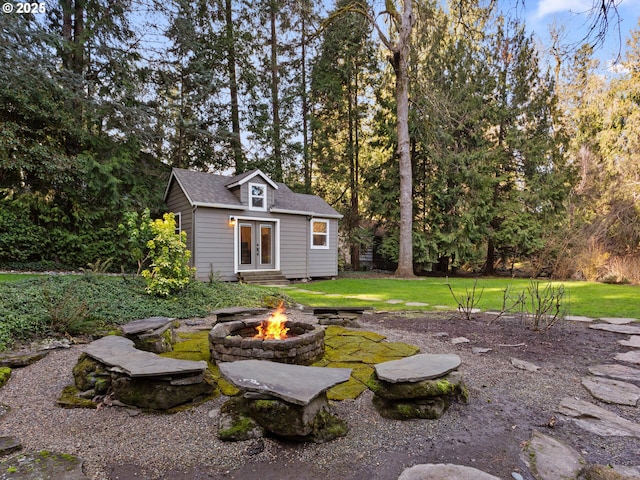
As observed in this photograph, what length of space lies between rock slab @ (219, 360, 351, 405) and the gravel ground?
12.8 inches

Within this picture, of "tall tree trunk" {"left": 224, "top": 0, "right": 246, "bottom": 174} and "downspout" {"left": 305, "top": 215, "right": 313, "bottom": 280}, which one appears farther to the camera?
"tall tree trunk" {"left": 224, "top": 0, "right": 246, "bottom": 174}

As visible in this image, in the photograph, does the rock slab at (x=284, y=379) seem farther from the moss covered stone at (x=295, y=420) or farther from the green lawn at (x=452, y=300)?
the green lawn at (x=452, y=300)

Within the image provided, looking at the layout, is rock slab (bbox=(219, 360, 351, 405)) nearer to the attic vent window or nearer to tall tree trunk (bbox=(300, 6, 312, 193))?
the attic vent window

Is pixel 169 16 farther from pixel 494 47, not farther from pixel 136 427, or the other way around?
pixel 136 427

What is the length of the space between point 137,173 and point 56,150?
8.93ft

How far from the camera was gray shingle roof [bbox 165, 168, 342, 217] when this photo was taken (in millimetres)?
11094

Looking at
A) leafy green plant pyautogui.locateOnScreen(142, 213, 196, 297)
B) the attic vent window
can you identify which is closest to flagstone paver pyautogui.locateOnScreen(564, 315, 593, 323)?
leafy green plant pyautogui.locateOnScreen(142, 213, 196, 297)

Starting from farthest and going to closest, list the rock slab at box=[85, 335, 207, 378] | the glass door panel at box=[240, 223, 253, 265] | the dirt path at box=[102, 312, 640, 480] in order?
the glass door panel at box=[240, 223, 253, 265], the rock slab at box=[85, 335, 207, 378], the dirt path at box=[102, 312, 640, 480]

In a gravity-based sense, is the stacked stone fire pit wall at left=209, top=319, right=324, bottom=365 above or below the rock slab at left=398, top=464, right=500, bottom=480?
above

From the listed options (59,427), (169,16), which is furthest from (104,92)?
(59,427)

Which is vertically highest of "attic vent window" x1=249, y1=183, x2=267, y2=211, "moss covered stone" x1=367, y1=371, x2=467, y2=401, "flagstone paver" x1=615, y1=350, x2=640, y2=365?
"attic vent window" x1=249, y1=183, x2=267, y2=211

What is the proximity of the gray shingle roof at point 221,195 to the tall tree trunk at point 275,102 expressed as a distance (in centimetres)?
314

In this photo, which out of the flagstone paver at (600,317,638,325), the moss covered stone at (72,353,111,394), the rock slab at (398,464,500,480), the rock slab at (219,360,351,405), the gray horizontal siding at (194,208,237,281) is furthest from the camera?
the gray horizontal siding at (194,208,237,281)

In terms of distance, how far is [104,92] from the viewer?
39.1ft
